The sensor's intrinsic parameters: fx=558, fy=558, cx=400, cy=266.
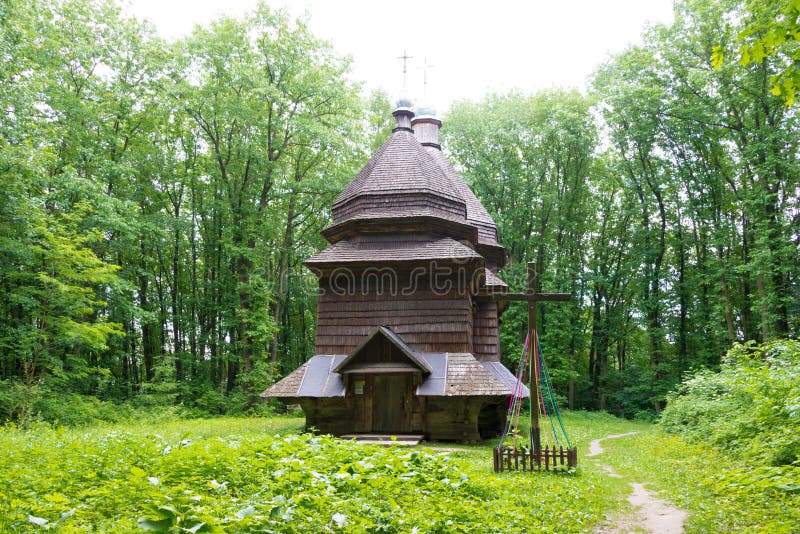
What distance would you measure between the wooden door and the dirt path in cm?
751

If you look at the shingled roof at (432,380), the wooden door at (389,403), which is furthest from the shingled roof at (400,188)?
the wooden door at (389,403)

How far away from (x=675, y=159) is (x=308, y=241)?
20298mm

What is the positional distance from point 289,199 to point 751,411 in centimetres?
2284

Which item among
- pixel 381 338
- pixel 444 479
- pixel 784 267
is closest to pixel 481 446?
pixel 381 338

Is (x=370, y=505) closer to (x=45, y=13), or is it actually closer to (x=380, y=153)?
(x=380, y=153)

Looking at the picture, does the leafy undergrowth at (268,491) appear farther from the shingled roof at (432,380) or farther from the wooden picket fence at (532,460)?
the shingled roof at (432,380)

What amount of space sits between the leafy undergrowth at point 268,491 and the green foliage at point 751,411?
229 cm

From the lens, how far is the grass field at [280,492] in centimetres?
429

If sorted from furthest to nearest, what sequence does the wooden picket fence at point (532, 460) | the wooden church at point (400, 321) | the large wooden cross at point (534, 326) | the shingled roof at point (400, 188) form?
1. the shingled roof at point (400, 188)
2. the wooden church at point (400, 321)
3. the large wooden cross at point (534, 326)
4. the wooden picket fence at point (532, 460)

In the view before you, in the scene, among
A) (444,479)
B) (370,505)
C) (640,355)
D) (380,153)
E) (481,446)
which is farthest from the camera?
(640,355)

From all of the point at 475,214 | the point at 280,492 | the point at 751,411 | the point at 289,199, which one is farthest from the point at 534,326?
the point at 289,199

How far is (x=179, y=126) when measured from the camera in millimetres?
27625

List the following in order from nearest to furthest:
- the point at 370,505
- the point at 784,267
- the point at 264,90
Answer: the point at 370,505, the point at 784,267, the point at 264,90

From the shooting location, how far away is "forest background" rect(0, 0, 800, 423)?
57.5 ft
